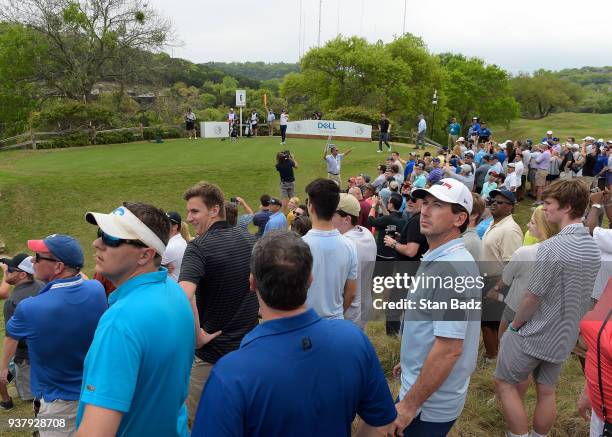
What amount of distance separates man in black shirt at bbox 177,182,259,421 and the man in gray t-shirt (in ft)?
6.67

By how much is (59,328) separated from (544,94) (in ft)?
324

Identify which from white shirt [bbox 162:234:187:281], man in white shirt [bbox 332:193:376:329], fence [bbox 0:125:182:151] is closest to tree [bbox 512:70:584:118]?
fence [bbox 0:125:182:151]

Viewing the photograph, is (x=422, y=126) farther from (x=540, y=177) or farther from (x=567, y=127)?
(x=567, y=127)

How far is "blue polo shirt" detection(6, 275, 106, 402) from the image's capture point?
319cm

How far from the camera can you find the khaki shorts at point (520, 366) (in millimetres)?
3508

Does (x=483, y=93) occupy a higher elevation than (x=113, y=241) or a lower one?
higher

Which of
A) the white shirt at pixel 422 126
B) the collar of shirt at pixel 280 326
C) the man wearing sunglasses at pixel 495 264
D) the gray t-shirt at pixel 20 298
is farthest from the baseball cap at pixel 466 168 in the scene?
the white shirt at pixel 422 126

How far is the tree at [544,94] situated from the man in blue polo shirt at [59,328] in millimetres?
97006

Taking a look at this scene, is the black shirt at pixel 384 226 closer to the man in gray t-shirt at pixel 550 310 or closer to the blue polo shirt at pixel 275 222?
the blue polo shirt at pixel 275 222

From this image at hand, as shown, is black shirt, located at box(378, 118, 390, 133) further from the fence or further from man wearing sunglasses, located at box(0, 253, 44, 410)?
man wearing sunglasses, located at box(0, 253, 44, 410)

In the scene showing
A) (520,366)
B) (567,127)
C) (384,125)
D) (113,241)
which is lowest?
(520,366)

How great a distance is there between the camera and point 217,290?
344 centimetres

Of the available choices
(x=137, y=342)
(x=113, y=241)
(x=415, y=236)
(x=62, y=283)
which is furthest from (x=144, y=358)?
(x=415, y=236)

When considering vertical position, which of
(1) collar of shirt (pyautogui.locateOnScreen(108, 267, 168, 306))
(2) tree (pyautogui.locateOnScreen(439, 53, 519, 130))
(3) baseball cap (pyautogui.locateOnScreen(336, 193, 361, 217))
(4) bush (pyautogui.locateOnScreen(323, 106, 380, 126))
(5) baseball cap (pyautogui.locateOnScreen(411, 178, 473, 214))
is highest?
(2) tree (pyautogui.locateOnScreen(439, 53, 519, 130))
